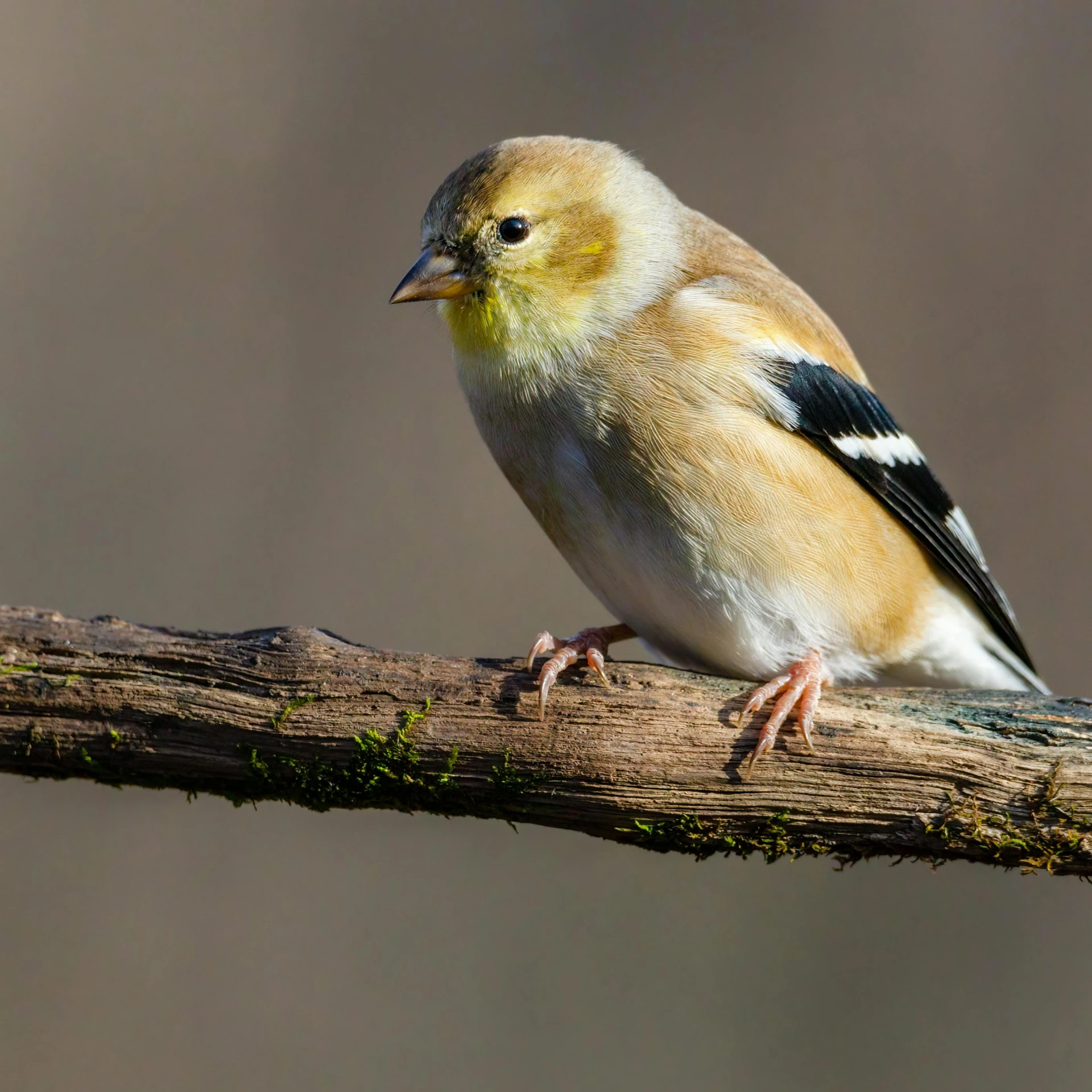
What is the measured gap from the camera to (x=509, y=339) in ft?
10.2

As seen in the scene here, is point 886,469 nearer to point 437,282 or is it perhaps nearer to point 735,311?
point 735,311

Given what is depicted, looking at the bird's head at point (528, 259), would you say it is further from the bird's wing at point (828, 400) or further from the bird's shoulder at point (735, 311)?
the bird's wing at point (828, 400)

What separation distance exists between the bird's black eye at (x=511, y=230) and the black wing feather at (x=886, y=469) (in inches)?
33.8

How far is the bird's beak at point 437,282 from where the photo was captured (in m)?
3.10

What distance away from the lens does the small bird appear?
2953 millimetres

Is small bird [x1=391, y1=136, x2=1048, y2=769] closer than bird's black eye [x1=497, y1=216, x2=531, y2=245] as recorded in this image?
Yes

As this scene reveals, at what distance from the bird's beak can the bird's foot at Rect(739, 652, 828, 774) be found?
1427 millimetres

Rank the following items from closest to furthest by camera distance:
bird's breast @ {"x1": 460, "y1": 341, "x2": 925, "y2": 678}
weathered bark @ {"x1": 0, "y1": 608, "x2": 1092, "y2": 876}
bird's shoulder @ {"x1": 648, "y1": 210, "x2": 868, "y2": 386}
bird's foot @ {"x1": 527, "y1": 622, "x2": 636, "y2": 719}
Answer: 1. weathered bark @ {"x1": 0, "y1": 608, "x2": 1092, "y2": 876}
2. bird's foot @ {"x1": 527, "y1": 622, "x2": 636, "y2": 719}
3. bird's breast @ {"x1": 460, "y1": 341, "x2": 925, "y2": 678}
4. bird's shoulder @ {"x1": 648, "y1": 210, "x2": 868, "y2": 386}

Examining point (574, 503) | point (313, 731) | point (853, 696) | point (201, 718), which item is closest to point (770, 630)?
point (853, 696)

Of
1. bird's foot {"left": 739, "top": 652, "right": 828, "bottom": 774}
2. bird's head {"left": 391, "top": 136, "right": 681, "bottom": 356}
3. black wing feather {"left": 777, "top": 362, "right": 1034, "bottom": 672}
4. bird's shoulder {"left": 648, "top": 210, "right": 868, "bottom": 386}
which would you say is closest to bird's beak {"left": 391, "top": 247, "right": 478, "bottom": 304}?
bird's head {"left": 391, "top": 136, "right": 681, "bottom": 356}

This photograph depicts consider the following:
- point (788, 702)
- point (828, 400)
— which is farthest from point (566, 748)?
point (828, 400)

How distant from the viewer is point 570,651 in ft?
9.58

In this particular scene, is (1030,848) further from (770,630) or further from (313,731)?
(313,731)

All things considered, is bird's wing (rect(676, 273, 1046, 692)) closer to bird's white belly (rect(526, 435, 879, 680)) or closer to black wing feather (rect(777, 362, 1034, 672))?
black wing feather (rect(777, 362, 1034, 672))
